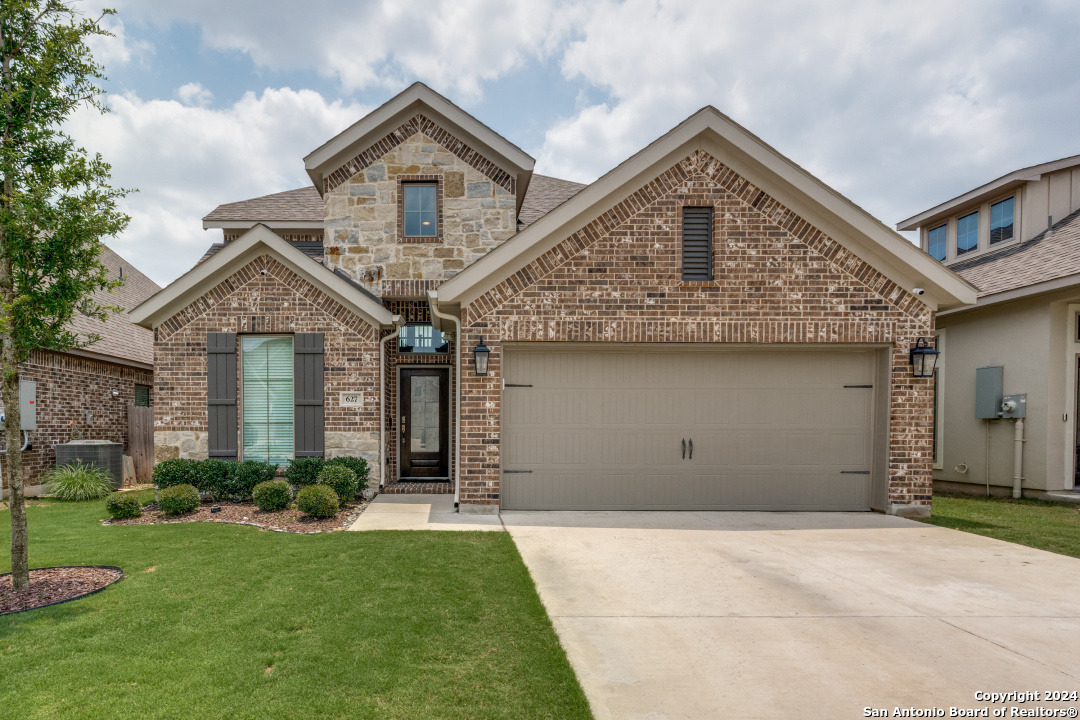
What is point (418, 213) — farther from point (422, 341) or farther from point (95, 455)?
point (95, 455)

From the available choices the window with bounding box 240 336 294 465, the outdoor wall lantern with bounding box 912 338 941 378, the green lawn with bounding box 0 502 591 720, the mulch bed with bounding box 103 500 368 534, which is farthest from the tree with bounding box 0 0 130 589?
the outdoor wall lantern with bounding box 912 338 941 378

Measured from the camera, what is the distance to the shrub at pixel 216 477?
8664 millimetres

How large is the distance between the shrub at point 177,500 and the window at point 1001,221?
687 inches

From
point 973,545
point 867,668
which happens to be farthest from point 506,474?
point 973,545

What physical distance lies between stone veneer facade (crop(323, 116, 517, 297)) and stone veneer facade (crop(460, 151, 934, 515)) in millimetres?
3292

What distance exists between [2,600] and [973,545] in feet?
33.5

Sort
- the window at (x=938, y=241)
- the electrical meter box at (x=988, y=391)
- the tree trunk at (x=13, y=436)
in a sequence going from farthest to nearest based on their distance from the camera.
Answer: the window at (x=938, y=241)
the electrical meter box at (x=988, y=391)
the tree trunk at (x=13, y=436)

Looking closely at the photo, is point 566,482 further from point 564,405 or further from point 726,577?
point 726,577

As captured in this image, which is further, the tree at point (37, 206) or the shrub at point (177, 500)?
the shrub at point (177, 500)

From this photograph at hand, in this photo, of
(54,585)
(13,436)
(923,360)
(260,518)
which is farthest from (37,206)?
(923,360)

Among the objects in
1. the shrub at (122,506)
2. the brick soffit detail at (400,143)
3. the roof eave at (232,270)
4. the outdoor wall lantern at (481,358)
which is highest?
the brick soffit detail at (400,143)

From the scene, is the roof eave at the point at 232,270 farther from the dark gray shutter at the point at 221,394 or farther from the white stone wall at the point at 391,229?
the white stone wall at the point at 391,229

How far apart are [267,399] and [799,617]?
8448 mm

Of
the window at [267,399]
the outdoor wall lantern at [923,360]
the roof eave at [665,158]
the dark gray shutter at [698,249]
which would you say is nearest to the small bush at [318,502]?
the window at [267,399]
